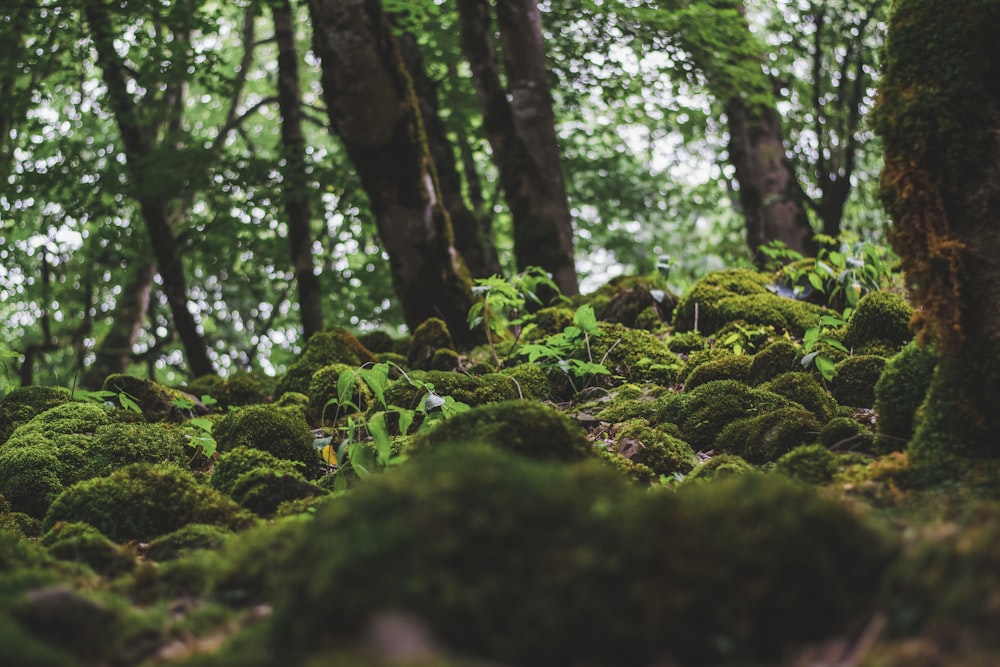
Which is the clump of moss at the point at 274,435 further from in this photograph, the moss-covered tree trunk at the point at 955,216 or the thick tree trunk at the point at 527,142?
the thick tree trunk at the point at 527,142

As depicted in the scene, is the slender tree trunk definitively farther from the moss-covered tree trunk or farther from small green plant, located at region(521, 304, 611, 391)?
the moss-covered tree trunk

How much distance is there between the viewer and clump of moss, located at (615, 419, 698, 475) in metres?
4.30

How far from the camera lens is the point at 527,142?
9.06m

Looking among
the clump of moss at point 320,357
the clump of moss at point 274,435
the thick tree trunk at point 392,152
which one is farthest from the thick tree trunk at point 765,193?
the clump of moss at point 274,435

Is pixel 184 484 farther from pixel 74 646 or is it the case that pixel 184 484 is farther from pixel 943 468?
pixel 943 468

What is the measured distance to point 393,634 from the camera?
5.28 ft

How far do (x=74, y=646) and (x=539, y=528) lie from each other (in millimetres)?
1259

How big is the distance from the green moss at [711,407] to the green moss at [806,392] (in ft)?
0.35

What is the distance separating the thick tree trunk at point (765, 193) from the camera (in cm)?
1193

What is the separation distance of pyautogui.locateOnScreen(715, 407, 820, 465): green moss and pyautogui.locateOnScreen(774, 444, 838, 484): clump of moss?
0.50 meters

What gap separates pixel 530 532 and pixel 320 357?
5.31 metres

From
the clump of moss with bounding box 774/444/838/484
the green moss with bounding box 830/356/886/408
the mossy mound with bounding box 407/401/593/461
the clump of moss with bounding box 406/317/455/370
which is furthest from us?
the clump of moss with bounding box 406/317/455/370

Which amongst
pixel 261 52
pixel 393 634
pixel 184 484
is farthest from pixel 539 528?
pixel 261 52

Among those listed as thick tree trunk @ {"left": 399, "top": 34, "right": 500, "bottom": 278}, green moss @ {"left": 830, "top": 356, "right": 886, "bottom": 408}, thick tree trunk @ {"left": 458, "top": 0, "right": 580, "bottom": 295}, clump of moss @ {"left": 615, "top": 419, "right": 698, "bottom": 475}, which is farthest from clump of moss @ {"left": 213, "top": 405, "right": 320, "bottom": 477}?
thick tree trunk @ {"left": 399, "top": 34, "right": 500, "bottom": 278}
